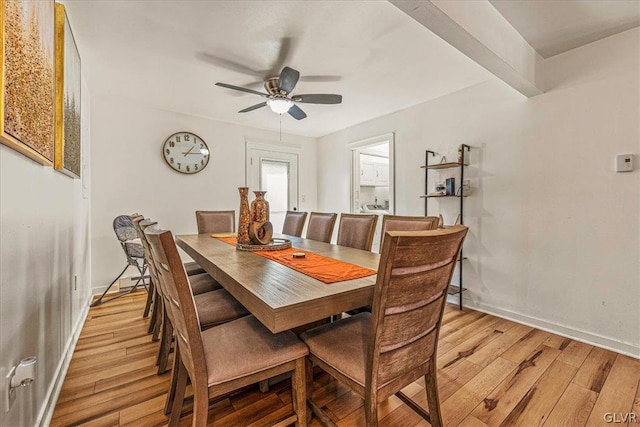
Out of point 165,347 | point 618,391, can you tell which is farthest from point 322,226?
point 618,391

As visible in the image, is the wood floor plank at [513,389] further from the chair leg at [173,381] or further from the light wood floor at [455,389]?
the chair leg at [173,381]

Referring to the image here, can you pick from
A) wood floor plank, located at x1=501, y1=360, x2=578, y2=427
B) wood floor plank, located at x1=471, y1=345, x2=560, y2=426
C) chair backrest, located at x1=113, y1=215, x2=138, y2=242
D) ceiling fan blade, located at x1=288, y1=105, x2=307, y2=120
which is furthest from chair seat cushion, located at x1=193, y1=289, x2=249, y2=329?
chair backrest, located at x1=113, y1=215, x2=138, y2=242

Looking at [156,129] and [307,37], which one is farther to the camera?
[156,129]

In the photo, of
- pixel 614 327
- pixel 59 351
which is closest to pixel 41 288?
pixel 59 351

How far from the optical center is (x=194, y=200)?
3928 millimetres

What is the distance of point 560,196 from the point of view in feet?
7.70

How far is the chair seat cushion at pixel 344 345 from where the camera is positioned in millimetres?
1085

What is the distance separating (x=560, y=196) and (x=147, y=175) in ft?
14.6

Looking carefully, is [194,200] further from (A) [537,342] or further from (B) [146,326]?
(A) [537,342]

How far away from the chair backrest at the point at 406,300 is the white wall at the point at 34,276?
4.12 ft

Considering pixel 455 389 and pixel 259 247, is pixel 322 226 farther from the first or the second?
pixel 455 389

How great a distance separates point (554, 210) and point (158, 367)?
10.7ft

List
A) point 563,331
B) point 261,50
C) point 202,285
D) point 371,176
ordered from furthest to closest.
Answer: point 371,176, point 563,331, point 261,50, point 202,285

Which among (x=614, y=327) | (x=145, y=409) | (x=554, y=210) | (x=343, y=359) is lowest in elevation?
(x=145, y=409)
